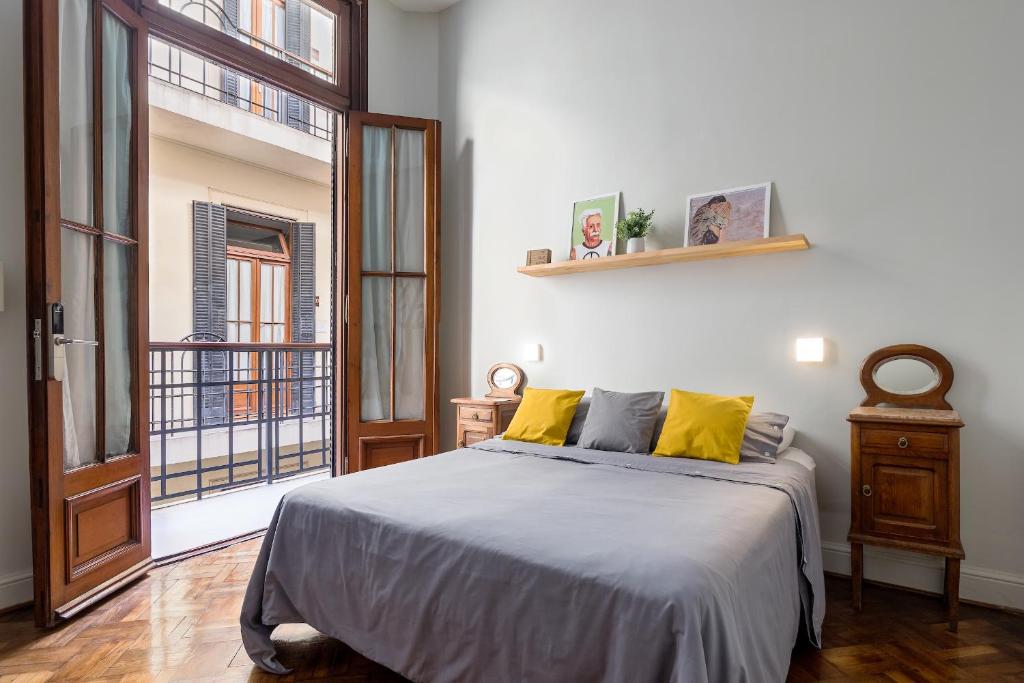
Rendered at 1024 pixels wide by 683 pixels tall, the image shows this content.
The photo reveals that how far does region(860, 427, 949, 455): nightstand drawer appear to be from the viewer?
2.29 metres

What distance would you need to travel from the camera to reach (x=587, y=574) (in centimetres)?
142

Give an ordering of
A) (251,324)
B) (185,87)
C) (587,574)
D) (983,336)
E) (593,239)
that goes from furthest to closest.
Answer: (251,324), (185,87), (593,239), (983,336), (587,574)

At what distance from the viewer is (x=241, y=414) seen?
7.20 meters

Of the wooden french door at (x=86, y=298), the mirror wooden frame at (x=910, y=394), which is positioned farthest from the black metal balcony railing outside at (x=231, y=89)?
the mirror wooden frame at (x=910, y=394)

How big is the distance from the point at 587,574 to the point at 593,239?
254 cm

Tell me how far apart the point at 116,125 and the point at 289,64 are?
1234 mm

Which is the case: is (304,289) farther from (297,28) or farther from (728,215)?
(728,215)

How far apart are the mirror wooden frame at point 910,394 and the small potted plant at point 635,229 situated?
1315 mm

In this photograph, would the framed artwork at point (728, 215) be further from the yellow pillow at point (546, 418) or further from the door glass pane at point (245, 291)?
the door glass pane at point (245, 291)

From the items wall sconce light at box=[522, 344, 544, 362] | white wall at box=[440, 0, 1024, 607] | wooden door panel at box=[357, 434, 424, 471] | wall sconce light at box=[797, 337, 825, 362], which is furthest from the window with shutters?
wall sconce light at box=[797, 337, 825, 362]

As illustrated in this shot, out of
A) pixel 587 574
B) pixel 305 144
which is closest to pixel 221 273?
pixel 305 144

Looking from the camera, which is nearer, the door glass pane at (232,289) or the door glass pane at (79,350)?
the door glass pane at (79,350)

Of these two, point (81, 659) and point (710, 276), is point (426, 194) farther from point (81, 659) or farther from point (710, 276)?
point (81, 659)

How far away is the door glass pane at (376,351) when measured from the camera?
4.03m
